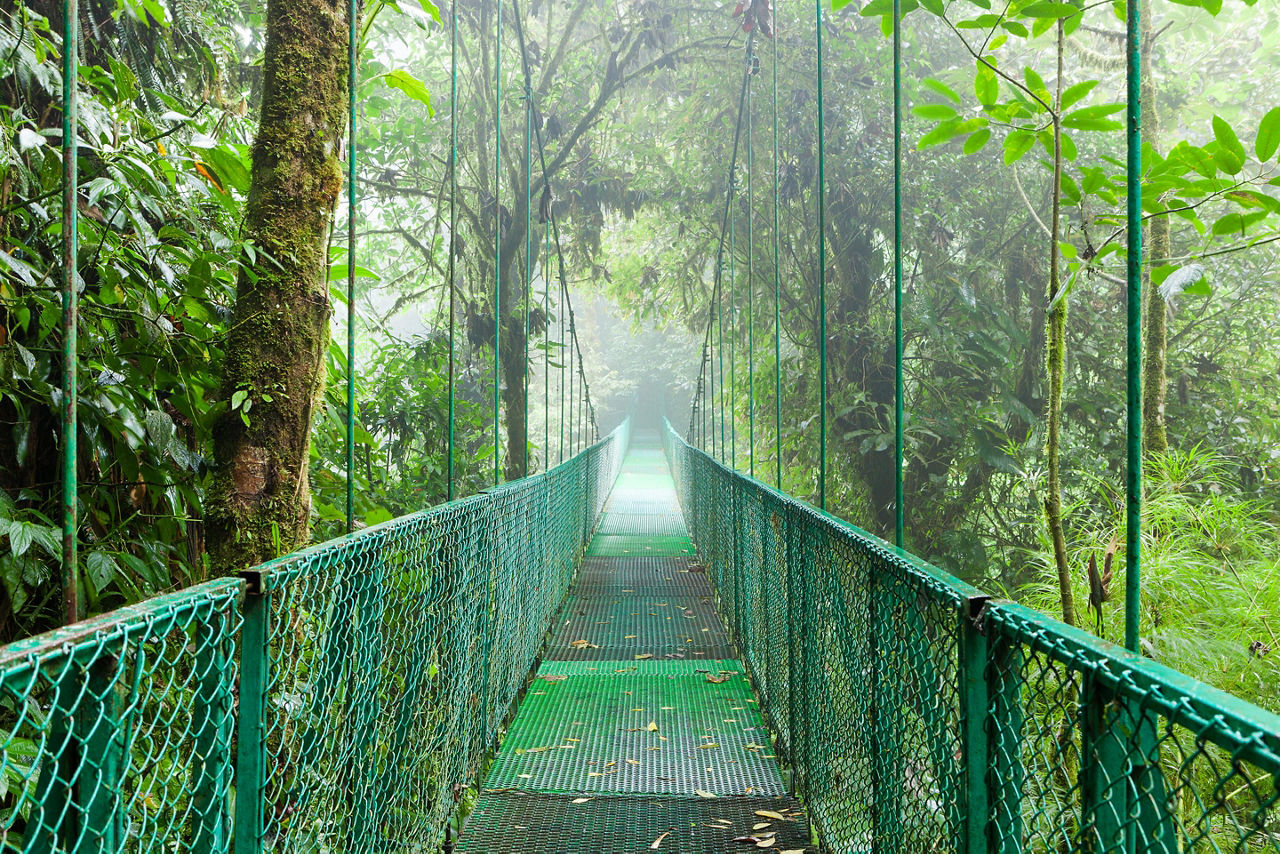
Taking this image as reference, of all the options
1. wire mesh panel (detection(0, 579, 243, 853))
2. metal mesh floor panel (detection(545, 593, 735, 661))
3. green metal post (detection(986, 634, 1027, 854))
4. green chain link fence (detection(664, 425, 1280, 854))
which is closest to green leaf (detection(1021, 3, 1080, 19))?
green chain link fence (detection(664, 425, 1280, 854))

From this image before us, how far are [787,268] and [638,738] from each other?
566 cm

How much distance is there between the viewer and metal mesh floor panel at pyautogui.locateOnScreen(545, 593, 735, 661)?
3.71m

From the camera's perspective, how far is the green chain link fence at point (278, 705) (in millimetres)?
740

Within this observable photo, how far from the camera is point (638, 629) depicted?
4.09 m

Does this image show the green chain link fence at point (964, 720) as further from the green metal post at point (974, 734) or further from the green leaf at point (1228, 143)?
the green leaf at point (1228, 143)

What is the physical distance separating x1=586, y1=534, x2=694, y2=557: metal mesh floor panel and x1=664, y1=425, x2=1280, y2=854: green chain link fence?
345 centimetres

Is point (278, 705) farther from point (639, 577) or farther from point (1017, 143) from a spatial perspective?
point (639, 577)

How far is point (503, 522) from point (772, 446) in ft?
17.7

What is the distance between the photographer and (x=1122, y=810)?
30.9 inches

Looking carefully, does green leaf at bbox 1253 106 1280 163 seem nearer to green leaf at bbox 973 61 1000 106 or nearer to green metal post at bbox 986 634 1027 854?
green leaf at bbox 973 61 1000 106

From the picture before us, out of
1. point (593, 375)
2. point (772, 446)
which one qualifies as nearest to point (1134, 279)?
point (772, 446)

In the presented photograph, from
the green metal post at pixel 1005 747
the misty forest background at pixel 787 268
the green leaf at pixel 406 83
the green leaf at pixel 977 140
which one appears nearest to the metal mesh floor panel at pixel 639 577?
the misty forest background at pixel 787 268

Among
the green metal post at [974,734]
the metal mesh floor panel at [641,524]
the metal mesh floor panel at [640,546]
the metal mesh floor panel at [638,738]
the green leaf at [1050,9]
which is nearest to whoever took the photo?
the green metal post at [974,734]

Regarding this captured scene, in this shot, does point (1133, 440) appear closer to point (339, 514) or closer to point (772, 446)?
point (339, 514)
